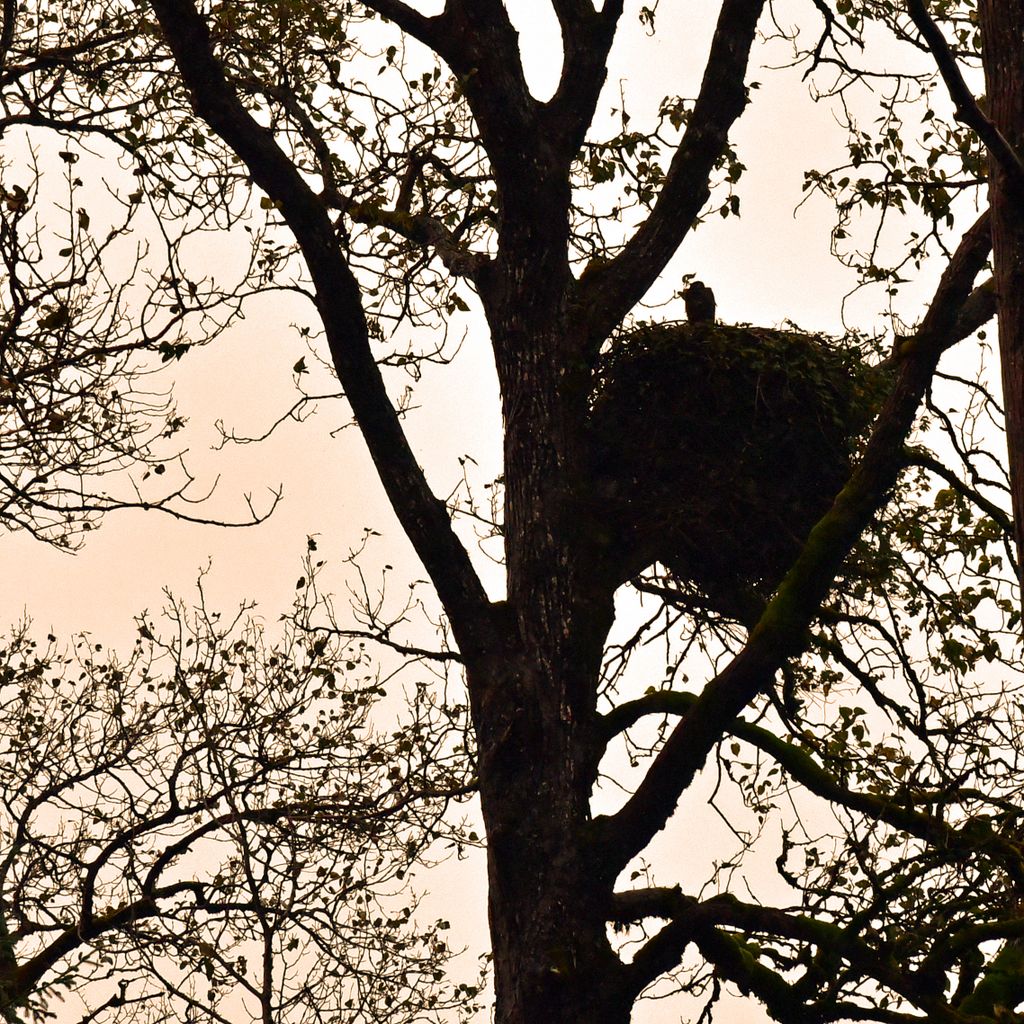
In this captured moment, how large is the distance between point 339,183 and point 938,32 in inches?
186

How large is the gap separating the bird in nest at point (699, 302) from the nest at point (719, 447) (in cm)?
91

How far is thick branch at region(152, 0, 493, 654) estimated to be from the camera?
7.02m

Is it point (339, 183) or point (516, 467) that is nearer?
point (516, 467)

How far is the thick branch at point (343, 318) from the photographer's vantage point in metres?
7.02

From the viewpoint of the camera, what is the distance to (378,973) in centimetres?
1005

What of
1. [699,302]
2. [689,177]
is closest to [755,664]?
[689,177]

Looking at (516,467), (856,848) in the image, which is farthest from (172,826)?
(856,848)

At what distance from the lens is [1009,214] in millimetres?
5172

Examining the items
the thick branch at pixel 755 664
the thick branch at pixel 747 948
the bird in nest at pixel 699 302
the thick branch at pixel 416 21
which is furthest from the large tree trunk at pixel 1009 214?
the bird in nest at pixel 699 302

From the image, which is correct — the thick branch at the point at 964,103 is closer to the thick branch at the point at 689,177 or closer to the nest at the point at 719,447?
the thick branch at the point at 689,177

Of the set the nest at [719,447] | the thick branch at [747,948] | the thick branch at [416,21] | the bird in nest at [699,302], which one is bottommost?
the thick branch at [747,948]

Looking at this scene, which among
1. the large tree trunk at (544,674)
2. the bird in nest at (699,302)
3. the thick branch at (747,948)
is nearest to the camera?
the thick branch at (747,948)

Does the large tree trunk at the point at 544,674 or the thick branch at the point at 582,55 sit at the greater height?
the thick branch at the point at 582,55

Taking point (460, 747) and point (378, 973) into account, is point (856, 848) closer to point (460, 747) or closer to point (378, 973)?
point (460, 747)
